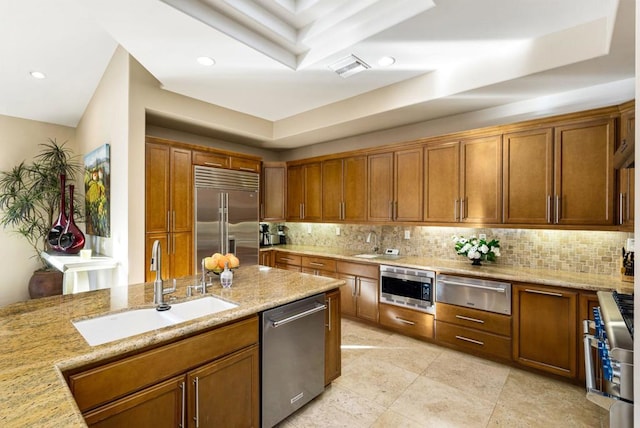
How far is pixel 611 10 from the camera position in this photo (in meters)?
1.92

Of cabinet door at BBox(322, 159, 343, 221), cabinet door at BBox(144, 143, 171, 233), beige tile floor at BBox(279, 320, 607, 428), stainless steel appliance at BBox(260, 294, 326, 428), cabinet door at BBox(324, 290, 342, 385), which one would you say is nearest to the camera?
stainless steel appliance at BBox(260, 294, 326, 428)

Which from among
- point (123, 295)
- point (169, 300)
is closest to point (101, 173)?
point (123, 295)

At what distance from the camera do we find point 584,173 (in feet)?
8.83

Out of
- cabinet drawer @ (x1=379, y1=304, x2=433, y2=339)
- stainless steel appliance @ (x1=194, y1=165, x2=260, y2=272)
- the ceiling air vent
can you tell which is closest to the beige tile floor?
cabinet drawer @ (x1=379, y1=304, x2=433, y2=339)

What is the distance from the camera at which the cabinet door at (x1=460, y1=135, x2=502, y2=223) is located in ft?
10.4

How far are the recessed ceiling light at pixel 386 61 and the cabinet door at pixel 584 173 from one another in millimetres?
1675

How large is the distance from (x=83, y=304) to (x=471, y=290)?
322cm

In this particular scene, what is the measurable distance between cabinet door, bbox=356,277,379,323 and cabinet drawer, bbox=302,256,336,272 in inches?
18.2

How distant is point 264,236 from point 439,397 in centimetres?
375

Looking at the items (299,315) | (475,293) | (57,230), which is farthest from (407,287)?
(57,230)

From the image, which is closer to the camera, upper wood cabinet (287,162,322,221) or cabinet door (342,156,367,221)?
cabinet door (342,156,367,221)

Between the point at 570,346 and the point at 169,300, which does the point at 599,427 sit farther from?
the point at 169,300

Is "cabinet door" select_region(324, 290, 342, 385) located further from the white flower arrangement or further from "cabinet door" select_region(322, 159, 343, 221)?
"cabinet door" select_region(322, 159, 343, 221)

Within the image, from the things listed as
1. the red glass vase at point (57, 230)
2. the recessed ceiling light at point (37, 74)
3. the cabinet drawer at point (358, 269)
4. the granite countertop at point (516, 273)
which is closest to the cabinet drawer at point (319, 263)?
the cabinet drawer at point (358, 269)
